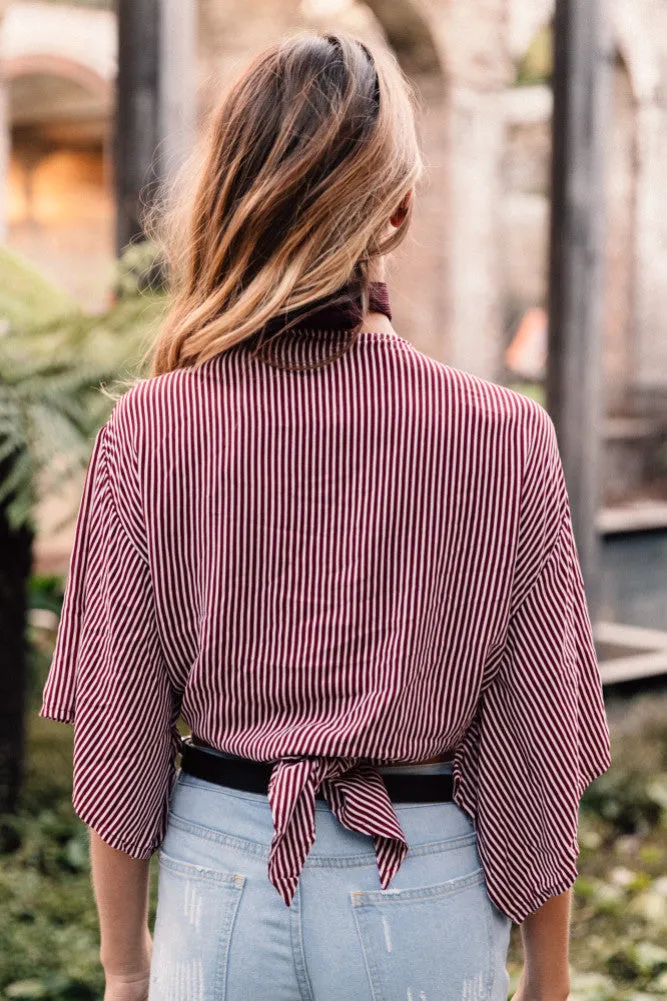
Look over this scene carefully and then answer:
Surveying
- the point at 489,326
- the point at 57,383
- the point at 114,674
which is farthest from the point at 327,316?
the point at 489,326

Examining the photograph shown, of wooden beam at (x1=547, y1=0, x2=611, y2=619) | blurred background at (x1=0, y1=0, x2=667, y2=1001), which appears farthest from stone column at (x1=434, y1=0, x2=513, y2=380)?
wooden beam at (x1=547, y1=0, x2=611, y2=619)

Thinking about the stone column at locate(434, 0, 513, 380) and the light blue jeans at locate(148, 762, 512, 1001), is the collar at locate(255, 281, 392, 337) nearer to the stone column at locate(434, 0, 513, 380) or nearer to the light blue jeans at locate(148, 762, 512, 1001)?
the light blue jeans at locate(148, 762, 512, 1001)

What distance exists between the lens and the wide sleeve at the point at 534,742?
1.28 meters

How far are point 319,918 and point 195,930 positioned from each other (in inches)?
→ 5.1

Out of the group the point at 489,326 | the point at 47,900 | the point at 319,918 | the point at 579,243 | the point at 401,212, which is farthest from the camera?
the point at 489,326

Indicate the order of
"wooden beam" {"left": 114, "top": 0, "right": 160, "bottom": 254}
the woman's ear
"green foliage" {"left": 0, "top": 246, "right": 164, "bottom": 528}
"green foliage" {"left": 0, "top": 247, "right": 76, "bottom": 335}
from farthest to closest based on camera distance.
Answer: "wooden beam" {"left": 114, "top": 0, "right": 160, "bottom": 254}, "green foliage" {"left": 0, "top": 247, "right": 76, "bottom": 335}, "green foliage" {"left": 0, "top": 246, "right": 164, "bottom": 528}, the woman's ear

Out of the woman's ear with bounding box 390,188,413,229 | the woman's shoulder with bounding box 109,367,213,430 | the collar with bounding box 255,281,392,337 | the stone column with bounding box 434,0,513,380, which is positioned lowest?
the stone column with bounding box 434,0,513,380

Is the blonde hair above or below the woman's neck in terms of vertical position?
above

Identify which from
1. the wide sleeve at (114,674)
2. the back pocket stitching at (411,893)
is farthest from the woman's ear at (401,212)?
the back pocket stitching at (411,893)

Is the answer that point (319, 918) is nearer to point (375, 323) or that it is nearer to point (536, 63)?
point (375, 323)

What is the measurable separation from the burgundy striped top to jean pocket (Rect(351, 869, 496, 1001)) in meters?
0.04

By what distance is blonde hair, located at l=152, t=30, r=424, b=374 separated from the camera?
119 centimetres

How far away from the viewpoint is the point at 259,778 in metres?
1.23

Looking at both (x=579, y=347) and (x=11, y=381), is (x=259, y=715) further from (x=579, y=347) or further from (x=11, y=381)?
(x=579, y=347)
